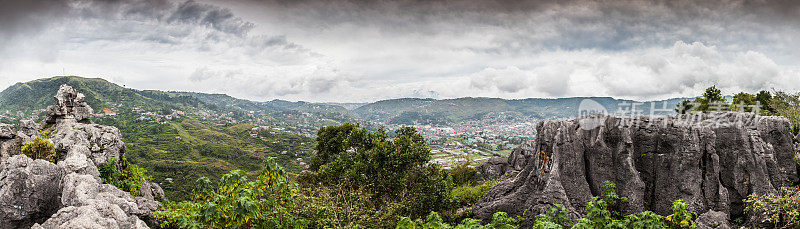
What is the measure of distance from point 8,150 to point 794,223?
34800 millimetres

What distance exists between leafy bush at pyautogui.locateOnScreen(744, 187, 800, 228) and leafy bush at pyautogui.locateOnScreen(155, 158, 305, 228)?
16188 millimetres

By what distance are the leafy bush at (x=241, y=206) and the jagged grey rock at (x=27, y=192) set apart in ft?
11.5

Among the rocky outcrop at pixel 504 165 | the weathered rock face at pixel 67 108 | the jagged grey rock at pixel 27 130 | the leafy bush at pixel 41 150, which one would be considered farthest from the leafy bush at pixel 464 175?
the weathered rock face at pixel 67 108

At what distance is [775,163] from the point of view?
12.8m

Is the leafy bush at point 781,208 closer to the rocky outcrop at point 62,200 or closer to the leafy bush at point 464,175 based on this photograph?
the rocky outcrop at point 62,200

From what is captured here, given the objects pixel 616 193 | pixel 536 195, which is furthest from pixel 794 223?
pixel 536 195

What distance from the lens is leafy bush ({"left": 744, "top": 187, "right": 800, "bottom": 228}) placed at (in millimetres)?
10508

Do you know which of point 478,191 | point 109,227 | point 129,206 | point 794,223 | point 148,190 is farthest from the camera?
point 478,191

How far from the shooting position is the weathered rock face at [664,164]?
12.7 m

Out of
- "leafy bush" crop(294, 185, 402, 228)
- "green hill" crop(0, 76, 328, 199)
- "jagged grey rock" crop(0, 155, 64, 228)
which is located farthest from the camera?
"green hill" crop(0, 76, 328, 199)

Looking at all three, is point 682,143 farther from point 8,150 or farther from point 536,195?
point 8,150

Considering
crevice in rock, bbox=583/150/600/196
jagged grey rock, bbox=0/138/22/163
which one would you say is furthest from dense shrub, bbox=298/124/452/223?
jagged grey rock, bbox=0/138/22/163

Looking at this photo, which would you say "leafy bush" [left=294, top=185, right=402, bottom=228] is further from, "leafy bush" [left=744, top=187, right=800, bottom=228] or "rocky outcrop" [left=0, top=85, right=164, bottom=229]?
"leafy bush" [left=744, top=187, right=800, bottom=228]

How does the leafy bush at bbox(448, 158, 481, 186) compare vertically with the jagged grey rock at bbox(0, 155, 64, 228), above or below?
below
